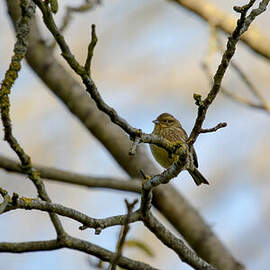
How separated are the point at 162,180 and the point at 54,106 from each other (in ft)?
24.2

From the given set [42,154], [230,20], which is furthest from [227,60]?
[42,154]

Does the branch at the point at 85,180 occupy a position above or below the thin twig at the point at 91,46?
above

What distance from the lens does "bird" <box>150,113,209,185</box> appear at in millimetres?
4363

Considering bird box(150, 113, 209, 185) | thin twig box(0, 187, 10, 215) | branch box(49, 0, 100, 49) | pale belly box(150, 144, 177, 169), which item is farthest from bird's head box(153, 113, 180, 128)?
thin twig box(0, 187, 10, 215)

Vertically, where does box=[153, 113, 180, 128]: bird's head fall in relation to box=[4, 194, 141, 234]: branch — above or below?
above

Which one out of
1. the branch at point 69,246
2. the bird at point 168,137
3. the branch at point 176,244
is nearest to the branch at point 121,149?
the bird at point 168,137

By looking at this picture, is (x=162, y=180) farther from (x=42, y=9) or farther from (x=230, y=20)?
(x=230, y=20)

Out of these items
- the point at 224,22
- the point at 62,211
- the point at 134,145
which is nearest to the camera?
the point at 134,145

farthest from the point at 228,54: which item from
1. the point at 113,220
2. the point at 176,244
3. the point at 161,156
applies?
the point at 161,156

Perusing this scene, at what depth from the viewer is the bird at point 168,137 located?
436 centimetres

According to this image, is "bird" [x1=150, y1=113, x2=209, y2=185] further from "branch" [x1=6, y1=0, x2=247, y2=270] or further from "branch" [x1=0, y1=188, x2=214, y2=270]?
"branch" [x1=0, y1=188, x2=214, y2=270]

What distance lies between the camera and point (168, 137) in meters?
4.91

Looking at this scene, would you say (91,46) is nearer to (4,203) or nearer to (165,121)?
(4,203)

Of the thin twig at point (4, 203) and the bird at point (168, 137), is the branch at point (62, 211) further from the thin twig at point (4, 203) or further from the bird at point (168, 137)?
the bird at point (168, 137)
